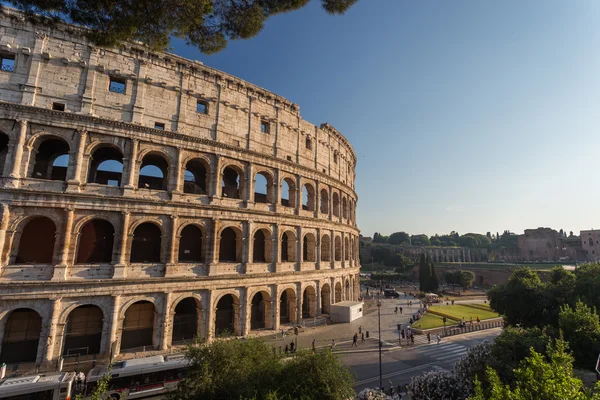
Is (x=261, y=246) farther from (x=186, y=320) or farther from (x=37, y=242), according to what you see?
(x=37, y=242)

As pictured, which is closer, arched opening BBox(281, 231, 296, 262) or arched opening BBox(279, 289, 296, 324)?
arched opening BBox(279, 289, 296, 324)

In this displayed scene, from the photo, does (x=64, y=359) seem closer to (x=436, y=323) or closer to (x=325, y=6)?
(x=325, y=6)

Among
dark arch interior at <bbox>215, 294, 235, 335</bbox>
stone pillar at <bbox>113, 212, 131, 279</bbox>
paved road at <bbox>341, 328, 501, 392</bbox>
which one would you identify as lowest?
paved road at <bbox>341, 328, 501, 392</bbox>

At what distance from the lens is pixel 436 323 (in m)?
30.7

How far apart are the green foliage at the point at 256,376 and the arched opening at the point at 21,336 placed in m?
12.3

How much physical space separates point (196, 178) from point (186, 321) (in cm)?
1075

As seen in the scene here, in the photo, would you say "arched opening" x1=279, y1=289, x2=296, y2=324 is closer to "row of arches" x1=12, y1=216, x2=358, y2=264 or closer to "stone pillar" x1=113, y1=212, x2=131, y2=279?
"row of arches" x1=12, y1=216, x2=358, y2=264

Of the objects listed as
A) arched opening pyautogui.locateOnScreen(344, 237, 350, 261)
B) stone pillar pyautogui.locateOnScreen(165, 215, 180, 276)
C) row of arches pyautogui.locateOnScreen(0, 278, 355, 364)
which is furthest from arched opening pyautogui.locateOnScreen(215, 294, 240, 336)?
arched opening pyautogui.locateOnScreen(344, 237, 350, 261)

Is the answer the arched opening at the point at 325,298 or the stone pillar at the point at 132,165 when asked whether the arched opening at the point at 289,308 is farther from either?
the stone pillar at the point at 132,165

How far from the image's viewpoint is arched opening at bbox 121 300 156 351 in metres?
19.2

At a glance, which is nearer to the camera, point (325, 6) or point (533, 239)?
point (325, 6)

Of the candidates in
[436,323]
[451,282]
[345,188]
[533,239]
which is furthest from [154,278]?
[533,239]

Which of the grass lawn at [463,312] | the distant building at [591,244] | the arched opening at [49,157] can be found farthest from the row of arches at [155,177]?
the distant building at [591,244]

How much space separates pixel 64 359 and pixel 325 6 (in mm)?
22147
